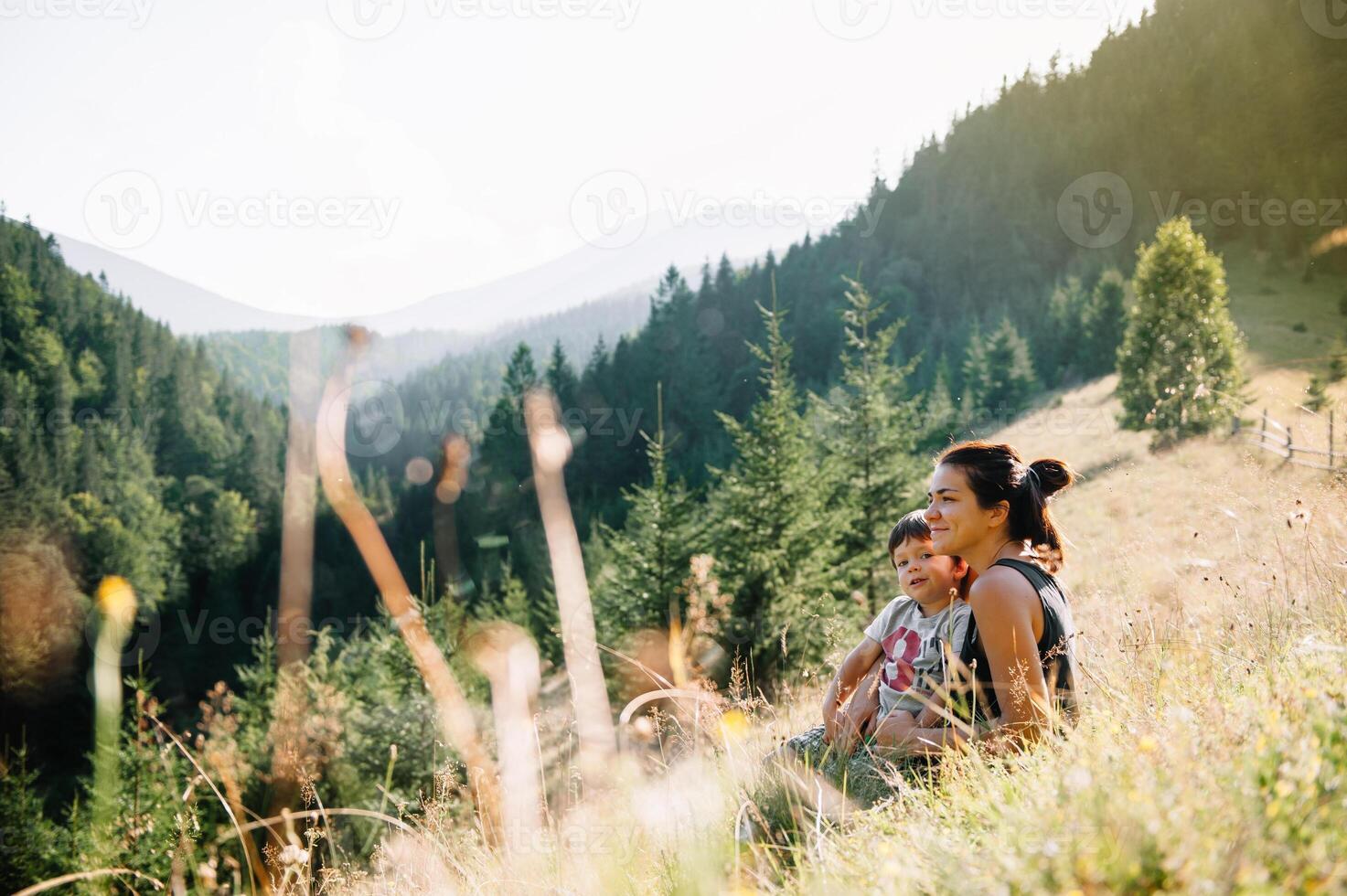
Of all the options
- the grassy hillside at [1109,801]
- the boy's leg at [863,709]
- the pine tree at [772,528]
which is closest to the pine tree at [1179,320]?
the pine tree at [772,528]

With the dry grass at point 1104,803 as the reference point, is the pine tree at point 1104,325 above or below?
above

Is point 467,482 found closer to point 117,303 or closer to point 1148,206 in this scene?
point 117,303

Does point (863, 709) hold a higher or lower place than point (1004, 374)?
lower

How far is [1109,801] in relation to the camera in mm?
1176

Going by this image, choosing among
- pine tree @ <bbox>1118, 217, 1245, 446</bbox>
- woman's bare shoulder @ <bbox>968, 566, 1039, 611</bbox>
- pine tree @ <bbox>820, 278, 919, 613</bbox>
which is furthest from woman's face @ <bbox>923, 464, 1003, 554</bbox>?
pine tree @ <bbox>1118, 217, 1245, 446</bbox>

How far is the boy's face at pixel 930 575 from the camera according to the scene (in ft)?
9.86

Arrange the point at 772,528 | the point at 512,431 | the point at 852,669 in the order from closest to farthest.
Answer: the point at 852,669, the point at 772,528, the point at 512,431

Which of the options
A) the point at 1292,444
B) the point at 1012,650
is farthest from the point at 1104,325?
the point at 1012,650

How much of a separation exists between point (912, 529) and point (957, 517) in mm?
522

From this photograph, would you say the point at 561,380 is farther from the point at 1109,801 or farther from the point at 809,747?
the point at 1109,801

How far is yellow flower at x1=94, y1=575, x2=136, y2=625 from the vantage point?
179 ft

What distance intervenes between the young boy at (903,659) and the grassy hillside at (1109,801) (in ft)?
0.97

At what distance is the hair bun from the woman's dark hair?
0.34 feet

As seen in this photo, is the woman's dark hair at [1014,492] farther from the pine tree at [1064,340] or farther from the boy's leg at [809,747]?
the pine tree at [1064,340]
